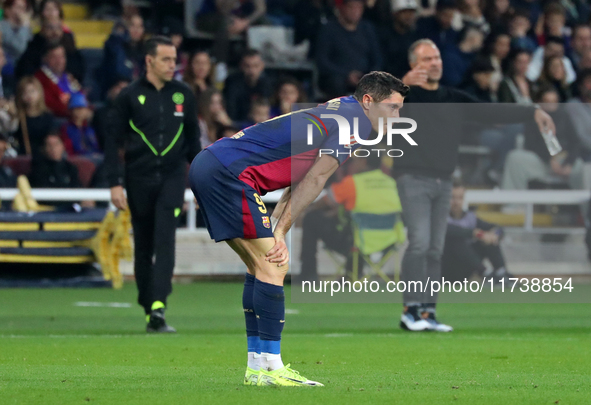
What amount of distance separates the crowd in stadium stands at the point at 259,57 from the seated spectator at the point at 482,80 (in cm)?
2

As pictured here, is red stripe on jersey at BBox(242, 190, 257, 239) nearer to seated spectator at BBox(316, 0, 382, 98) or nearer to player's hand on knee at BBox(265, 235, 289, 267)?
player's hand on knee at BBox(265, 235, 289, 267)

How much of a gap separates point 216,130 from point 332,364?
25.6 feet

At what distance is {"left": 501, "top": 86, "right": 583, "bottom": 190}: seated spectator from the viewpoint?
34.0 feet

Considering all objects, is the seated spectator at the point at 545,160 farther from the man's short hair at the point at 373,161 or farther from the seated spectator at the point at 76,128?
the seated spectator at the point at 76,128

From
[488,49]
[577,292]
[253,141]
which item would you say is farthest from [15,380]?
[488,49]

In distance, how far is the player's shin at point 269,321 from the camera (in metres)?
5.41

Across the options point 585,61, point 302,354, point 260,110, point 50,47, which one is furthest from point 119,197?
point 585,61

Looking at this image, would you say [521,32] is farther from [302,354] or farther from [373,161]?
[302,354]

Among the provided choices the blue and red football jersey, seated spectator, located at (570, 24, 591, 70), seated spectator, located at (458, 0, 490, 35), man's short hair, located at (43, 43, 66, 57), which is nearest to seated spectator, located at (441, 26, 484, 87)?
seated spectator, located at (458, 0, 490, 35)

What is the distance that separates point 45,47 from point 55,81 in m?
0.58

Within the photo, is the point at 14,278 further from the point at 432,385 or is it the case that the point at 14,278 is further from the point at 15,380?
the point at 432,385

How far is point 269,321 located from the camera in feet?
17.8

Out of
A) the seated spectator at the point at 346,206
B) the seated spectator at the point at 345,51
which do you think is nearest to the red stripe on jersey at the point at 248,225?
the seated spectator at the point at 346,206

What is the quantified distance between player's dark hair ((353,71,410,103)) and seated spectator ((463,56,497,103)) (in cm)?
840
